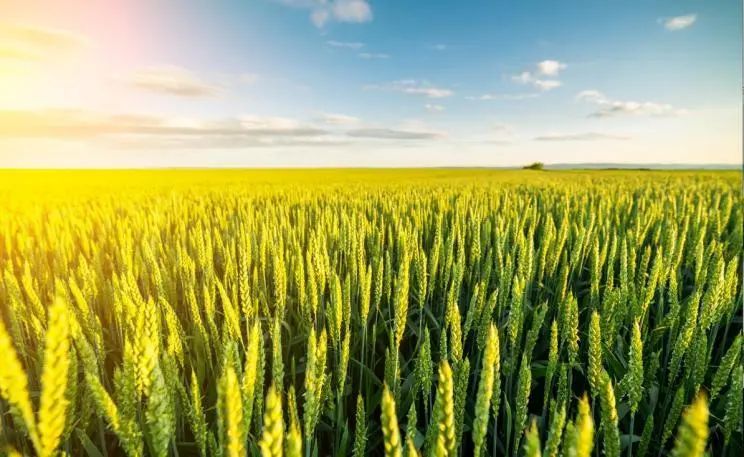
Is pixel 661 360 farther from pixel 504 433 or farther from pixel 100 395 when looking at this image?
pixel 100 395

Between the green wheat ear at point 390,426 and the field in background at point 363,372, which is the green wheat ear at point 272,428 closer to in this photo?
the field in background at point 363,372

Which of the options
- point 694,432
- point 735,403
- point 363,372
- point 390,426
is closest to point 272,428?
point 390,426

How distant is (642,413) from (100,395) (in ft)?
5.75

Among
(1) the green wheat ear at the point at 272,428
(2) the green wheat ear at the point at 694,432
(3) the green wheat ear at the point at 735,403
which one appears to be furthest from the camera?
(3) the green wheat ear at the point at 735,403

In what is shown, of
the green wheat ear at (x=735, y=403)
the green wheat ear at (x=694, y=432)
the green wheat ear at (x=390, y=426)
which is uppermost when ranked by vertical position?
the green wheat ear at (x=694, y=432)

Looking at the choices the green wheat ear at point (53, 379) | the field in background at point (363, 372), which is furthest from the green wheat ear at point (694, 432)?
the green wheat ear at point (53, 379)

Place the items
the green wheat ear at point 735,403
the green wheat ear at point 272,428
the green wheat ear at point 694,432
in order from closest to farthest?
the green wheat ear at point 694,432 < the green wheat ear at point 272,428 < the green wheat ear at point 735,403

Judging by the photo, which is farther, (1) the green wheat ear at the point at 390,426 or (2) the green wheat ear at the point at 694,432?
(1) the green wheat ear at the point at 390,426

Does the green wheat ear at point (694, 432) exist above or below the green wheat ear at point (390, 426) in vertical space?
above

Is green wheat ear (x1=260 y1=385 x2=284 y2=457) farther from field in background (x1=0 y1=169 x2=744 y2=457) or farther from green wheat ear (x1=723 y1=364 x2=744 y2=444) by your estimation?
green wheat ear (x1=723 y1=364 x2=744 y2=444)

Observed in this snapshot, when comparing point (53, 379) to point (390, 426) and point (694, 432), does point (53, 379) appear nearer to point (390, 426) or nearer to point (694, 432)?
point (390, 426)

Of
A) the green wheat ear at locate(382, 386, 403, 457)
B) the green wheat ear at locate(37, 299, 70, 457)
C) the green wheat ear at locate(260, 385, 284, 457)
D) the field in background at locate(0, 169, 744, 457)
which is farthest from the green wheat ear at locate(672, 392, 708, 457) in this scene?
the green wheat ear at locate(37, 299, 70, 457)

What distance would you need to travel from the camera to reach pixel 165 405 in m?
0.71

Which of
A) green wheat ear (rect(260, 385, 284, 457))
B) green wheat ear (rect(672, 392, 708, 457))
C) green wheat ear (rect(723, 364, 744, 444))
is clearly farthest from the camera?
green wheat ear (rect(723, 364, 744, 444))
